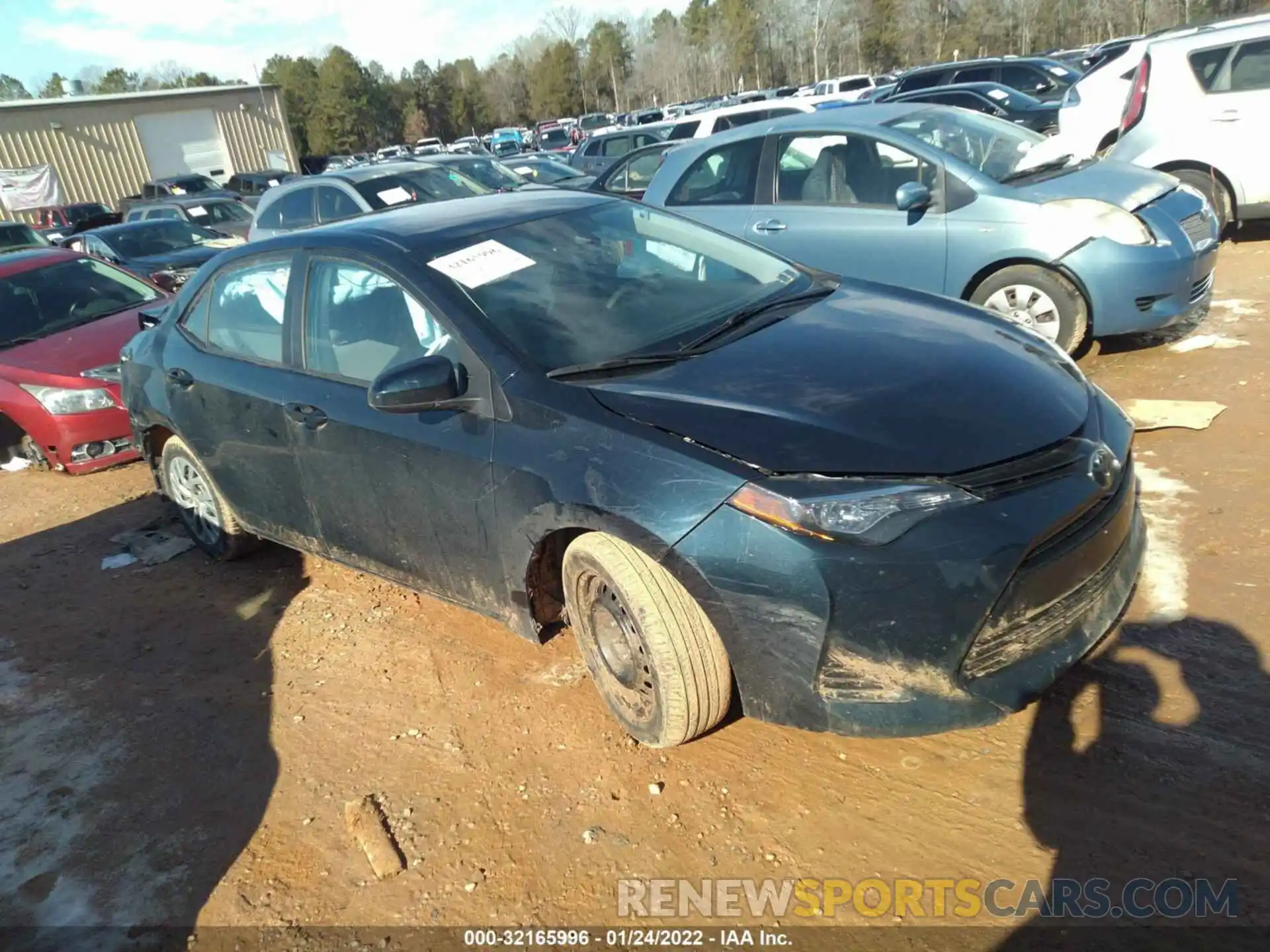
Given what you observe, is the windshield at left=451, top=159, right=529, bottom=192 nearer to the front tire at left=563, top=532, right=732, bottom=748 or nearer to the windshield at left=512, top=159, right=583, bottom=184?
the windshield at left=512, top=159, right=583, bottom=184

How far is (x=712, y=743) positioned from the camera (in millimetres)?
2873

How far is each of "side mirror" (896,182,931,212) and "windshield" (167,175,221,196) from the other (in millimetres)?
23561

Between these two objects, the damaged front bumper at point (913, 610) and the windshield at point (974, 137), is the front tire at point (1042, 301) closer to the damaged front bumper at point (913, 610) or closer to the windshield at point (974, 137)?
the windshield at point (974, 137)

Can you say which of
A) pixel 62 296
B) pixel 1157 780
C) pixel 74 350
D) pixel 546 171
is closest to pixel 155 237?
pixel 62 296

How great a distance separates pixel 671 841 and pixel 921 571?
3.48 feet

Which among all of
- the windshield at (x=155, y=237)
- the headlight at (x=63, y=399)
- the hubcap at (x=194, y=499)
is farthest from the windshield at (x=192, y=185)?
the hubcap at (x=194, y=499)

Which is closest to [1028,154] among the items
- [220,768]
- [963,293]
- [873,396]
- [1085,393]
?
[963,293]

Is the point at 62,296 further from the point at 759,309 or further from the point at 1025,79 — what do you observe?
the point at 1025,79

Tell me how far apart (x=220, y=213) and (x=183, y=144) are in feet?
69.1

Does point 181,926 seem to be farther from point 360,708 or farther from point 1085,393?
point 1085,393

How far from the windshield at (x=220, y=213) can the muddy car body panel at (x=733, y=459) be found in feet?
45.7

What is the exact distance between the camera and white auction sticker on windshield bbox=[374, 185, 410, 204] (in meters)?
9.84

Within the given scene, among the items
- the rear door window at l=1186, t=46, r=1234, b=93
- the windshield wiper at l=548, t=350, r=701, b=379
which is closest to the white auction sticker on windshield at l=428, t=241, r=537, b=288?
the windshield wiper at l=548, t=350, r=701, b=379

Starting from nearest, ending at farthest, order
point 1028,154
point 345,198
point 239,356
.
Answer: point 239,356 → point 1028,154 → point 345,198
